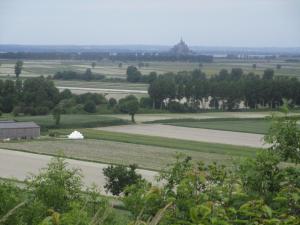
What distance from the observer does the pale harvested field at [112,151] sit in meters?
28.3

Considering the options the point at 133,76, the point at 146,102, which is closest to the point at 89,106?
the point at 146,102

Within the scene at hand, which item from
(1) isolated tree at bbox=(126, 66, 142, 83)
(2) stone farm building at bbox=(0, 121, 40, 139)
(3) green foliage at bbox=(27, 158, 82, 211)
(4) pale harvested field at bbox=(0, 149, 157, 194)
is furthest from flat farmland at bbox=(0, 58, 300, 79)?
(3) green foliage at bbox=(27, 158, 82, 211)

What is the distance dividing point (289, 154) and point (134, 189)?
5.02 feet

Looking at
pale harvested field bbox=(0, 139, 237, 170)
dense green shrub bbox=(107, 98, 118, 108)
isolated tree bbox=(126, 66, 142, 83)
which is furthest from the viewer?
isolated tree bbox=(126, 66, 142, 83)

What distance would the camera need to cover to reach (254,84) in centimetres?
5503

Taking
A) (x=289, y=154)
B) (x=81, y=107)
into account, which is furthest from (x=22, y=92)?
(x=289, y=154)

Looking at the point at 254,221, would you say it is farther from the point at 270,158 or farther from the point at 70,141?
the point at 70,141

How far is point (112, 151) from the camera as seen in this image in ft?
103

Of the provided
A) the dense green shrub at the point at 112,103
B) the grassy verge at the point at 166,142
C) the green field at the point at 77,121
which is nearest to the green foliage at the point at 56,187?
the grassy verge at the point at 166,142

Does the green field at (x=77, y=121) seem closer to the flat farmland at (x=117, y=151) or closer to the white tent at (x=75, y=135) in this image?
the white tent at (x=75, y=135)

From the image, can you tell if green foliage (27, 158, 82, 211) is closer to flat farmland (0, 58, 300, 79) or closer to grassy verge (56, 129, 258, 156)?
grassy verge (56, 129, 258, 156)

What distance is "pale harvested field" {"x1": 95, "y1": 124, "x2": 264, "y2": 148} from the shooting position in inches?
1401

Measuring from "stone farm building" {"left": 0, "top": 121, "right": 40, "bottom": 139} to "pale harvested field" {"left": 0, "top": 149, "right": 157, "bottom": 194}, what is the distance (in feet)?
15.6

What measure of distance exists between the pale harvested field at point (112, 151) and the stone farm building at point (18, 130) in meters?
1.38
